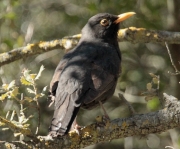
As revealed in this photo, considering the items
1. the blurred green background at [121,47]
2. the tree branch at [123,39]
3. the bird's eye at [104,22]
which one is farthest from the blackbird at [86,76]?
the blurred green background at [121,47]

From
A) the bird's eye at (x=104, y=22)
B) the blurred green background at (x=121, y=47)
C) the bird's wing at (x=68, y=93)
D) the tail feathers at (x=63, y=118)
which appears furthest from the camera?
the blurred green background at (x=121, y=47)

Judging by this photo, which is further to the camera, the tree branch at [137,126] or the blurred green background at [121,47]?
Answer: the blurred green background at [121,47]

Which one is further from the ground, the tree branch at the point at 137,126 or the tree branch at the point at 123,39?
the tree branch at the point at 123,39

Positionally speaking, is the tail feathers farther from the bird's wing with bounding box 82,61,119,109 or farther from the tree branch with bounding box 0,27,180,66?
the tree branch with bounding box 0,27,180,66

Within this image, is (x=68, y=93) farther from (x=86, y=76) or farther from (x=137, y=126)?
(x=137, y=126)

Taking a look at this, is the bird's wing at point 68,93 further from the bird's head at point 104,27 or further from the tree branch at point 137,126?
the bird's head at point 104,27

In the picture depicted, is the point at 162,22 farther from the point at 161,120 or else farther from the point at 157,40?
the point at 161,120

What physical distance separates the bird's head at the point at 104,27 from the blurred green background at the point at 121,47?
714 mm

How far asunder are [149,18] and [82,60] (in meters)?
2.87

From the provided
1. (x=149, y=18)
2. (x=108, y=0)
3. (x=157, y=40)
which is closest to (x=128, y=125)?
(x=157, y=40)

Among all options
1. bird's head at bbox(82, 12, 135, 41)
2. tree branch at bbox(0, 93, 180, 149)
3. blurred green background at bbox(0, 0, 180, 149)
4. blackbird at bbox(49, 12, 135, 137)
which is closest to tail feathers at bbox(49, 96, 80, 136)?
blackbird at bbox(49, 12, 135, 137)

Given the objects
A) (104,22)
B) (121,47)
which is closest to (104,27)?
(104,22)

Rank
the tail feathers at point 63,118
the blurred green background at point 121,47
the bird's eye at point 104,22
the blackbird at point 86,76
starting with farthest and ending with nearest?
the blurred green background at point 121,47 → the bird's eye at point 104,22 → the blackbird at point 86,76 → the tail feathers at point 63,118

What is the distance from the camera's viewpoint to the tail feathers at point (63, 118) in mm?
4742
